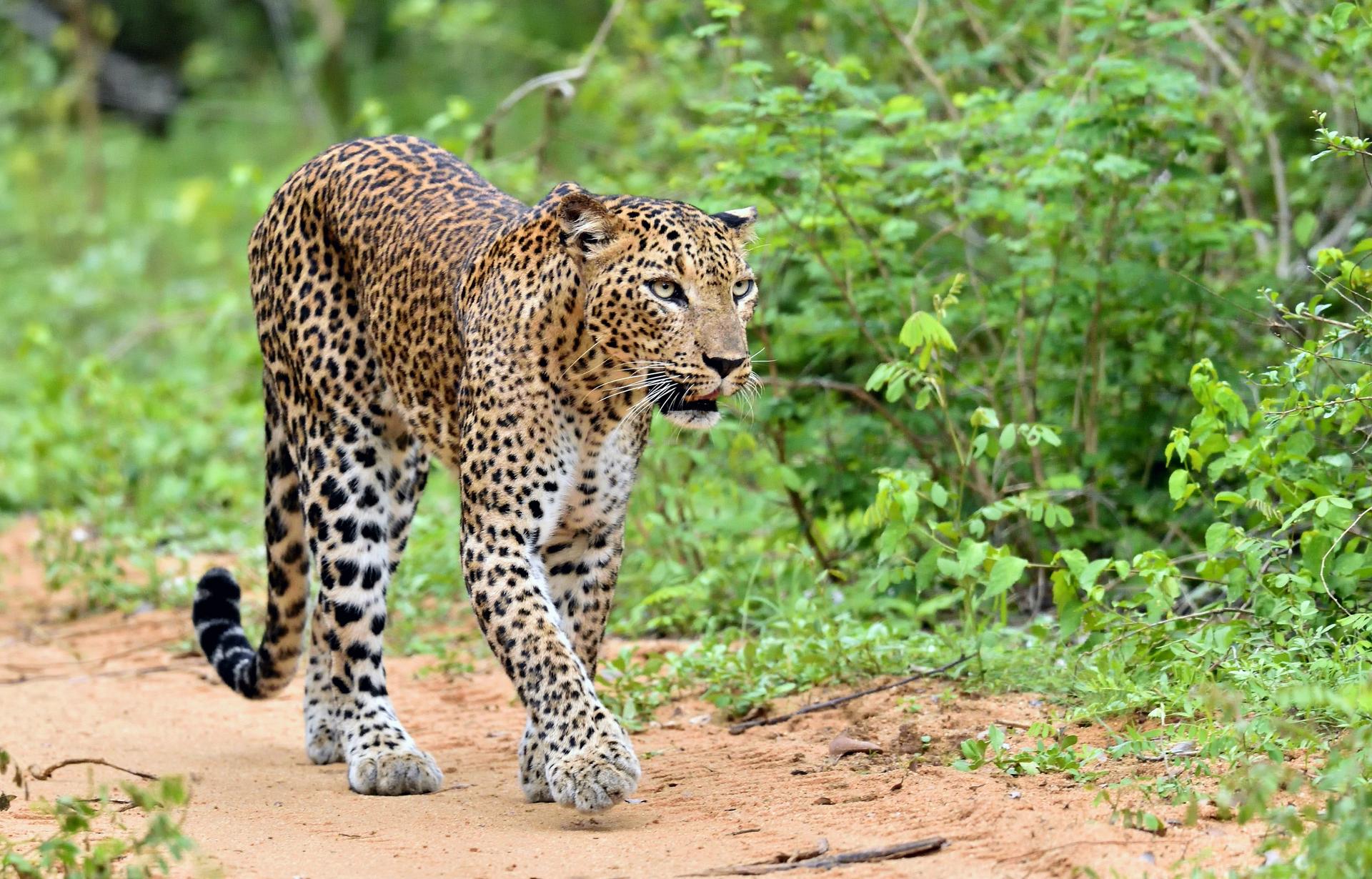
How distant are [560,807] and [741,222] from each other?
6.49 feet

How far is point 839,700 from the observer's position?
19.1 ft

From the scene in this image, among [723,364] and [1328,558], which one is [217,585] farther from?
[1328,558]

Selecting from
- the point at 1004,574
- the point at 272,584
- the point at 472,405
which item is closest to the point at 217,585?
the point at 272,584

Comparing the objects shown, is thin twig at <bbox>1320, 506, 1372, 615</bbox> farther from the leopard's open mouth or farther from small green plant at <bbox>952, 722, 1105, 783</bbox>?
the leopard's open mouth

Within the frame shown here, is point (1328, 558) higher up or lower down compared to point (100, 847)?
higher up

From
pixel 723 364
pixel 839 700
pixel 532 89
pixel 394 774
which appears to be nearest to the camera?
Answer: pixel 723 364

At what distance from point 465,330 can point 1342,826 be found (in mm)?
3137

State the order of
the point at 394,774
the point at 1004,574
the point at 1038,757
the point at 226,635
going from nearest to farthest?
the point at 1038,757
the point at 1004,574
the point at 394,774
the point at 226,635

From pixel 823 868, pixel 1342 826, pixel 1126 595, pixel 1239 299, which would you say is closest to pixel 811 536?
pixel 1126 595

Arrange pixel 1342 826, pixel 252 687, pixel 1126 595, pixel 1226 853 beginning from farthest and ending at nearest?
pixel 1126 595 → pixel 252 687 → pixel 1226 853 → pixel 1342 826

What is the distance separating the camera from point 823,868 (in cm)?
417

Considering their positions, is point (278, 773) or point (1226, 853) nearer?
point (1226, 853)

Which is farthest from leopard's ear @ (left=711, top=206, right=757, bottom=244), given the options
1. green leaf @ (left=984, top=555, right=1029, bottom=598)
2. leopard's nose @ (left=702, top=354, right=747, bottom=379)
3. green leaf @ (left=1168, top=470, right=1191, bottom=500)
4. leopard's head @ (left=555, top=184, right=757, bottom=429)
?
green leaf @ (left=1168, top=470, right=1191, bottom=500)

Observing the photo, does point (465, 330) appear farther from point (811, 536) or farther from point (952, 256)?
point (952, 256)
